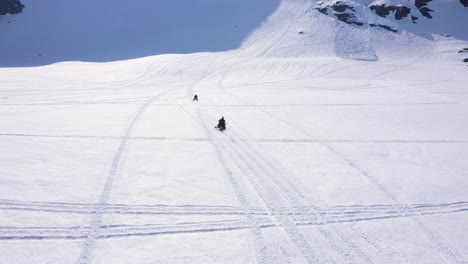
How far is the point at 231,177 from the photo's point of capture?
388 inches

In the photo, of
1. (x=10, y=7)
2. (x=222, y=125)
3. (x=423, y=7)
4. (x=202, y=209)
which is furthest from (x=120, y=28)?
(x=202, y=209)

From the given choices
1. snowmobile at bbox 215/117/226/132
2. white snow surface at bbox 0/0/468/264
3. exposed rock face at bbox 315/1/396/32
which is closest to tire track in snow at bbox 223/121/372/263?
white snow surface at bbox 0/0/468/264

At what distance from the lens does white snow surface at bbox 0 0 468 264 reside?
22.2 feet

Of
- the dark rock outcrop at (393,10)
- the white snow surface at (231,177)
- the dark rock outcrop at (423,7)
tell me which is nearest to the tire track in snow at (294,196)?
the white snow surface at (231,177)

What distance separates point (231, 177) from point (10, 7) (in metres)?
70.5

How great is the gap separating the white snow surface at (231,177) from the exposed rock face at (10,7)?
46950 mm

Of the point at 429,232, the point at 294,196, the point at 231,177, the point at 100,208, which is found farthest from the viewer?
the point at 231,177

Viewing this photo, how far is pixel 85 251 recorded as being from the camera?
6.32m

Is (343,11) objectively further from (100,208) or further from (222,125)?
(100,208)

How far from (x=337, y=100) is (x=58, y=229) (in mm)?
20238

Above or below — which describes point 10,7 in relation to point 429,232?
above

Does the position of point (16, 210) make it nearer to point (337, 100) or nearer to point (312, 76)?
point (337, 100)

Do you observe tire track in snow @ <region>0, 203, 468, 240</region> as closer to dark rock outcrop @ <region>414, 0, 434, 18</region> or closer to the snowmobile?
the snowmobile

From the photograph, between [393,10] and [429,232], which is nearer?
[429,232]
